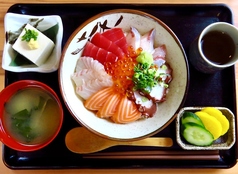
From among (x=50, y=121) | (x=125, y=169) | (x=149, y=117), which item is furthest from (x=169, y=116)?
(x=50, y=121)

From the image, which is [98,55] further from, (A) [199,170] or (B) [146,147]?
(A) [199,170]

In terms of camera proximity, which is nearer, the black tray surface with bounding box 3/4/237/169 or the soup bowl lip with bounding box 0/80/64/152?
the soup bowl lip with bounding box 0/80/64/152

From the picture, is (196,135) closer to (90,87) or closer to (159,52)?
(159,52)

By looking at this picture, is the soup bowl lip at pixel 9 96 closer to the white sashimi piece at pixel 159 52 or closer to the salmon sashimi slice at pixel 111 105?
the salmon sashimi slice at pixel 111 105

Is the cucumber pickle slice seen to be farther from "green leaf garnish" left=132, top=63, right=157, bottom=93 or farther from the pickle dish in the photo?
"green leaf garnish" left=132, top=63, right=157, bottom=93

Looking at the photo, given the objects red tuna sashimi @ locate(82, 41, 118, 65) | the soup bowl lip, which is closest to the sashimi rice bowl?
red tuna sashimi @ locate(82, 41, 118, 65)

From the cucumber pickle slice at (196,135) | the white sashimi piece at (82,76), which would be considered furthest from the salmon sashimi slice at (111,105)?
the cucumber pickle slice at (196,135)
